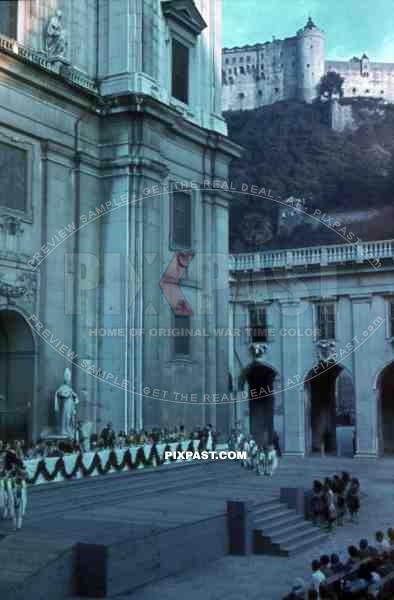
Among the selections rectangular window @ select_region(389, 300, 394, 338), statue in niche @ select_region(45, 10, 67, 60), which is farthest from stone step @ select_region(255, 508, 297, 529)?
rectangular window @ select_region(389, 300, 394, 338)

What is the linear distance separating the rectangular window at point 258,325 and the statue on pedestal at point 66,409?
74.4 ft

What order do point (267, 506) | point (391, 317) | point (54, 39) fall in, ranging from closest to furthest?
point (267, 506) → point (54, 39) → point (391, 317)

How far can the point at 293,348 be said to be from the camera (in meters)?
47.5

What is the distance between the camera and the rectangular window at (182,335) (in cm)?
3316

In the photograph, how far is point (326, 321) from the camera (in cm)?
4706

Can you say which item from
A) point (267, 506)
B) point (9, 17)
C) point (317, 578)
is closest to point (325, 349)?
point (267, 506)

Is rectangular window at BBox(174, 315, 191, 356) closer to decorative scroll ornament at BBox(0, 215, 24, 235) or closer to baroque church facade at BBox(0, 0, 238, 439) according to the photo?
baroque church facade at BBox(0, 0, 238, 439)

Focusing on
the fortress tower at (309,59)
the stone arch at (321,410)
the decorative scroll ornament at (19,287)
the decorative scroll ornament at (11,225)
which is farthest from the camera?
the fortress tower at (309,59)

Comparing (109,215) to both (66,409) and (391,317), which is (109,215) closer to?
(66,409)

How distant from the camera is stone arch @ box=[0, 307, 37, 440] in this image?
26875 mm

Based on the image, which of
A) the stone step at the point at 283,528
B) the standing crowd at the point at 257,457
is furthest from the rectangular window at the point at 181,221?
the stone step at the point at 283,528

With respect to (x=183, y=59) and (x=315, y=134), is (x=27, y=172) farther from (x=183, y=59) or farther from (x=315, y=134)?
(x=315, y=134)

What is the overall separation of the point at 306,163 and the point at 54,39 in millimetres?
81225

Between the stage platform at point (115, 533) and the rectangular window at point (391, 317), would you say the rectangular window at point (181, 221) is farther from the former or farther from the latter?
the rectangular window at point (391, 317)
